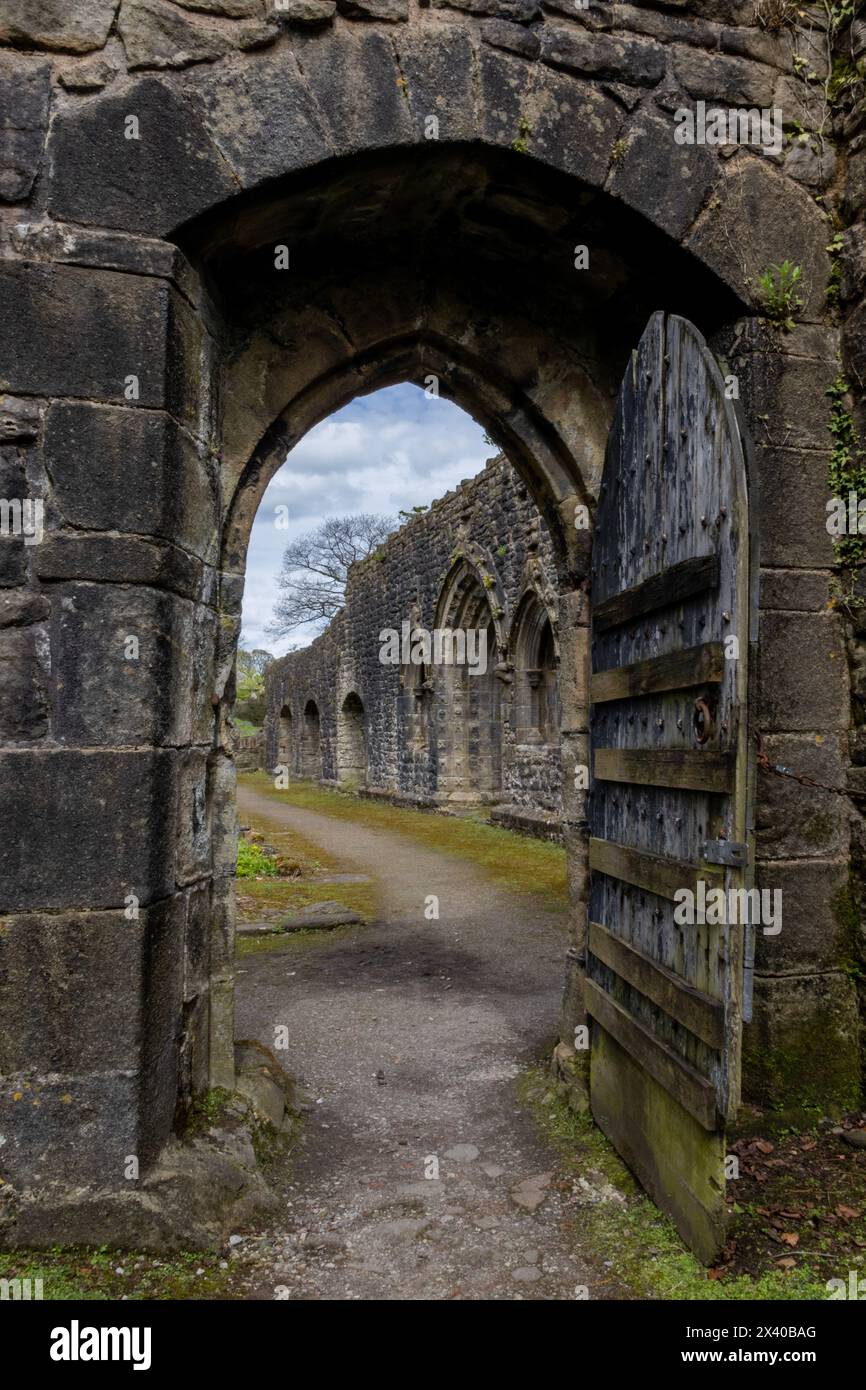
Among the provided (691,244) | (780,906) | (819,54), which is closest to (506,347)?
(691,244)

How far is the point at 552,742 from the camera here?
10.7 m

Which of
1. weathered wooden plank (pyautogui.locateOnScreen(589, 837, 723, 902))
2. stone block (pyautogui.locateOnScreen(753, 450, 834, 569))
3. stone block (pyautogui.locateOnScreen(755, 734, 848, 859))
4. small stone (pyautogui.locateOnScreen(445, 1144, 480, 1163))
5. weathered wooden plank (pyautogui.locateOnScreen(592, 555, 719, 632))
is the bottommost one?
small stone (pyautogui.locateOnScreen(445, 1144, 480, 1163))

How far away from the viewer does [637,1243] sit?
8.27 feet

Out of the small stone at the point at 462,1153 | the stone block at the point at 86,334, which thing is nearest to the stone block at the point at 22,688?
the stone block at the point at 86,334

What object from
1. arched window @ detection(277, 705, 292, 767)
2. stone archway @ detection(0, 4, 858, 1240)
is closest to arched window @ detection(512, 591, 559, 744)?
stone archway @ detection(0, 4, 858, 1240)

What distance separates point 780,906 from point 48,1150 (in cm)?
231

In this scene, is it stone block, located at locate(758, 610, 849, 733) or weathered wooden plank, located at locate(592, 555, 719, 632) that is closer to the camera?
weathered wooden plank, located at locate(592, 555, 719, 632)

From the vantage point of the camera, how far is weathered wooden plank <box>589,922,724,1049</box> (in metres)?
2.29

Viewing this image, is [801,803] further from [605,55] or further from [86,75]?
[86,75]

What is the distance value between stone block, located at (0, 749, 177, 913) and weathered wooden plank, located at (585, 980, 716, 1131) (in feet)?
4.99

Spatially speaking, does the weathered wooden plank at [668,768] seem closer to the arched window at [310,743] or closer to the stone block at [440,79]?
the stone block at [440,79]

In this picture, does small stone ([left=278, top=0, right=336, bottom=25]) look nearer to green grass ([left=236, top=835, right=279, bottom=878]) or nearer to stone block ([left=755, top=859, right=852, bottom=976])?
stone block ([left=755, top=859, right=852, bottom=976])

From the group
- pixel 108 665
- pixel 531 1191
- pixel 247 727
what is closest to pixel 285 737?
pixel 247 727

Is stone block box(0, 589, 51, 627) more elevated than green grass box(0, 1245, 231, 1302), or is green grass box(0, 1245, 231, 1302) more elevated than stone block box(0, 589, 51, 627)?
stone block box(0, 589, 51, 627)
